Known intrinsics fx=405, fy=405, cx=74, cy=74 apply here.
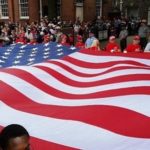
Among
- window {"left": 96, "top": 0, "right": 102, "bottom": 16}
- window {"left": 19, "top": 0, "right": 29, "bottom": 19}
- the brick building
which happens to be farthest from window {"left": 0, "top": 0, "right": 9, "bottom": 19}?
window {"left": 96, "top": 0, "right": 102, "bottom": 16}

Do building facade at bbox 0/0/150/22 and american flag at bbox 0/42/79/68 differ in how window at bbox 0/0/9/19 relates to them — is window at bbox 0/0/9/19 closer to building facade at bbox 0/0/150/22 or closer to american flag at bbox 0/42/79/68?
building facade at bbox 0/0/150/22

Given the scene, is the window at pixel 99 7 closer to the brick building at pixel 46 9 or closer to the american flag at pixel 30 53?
the brick building at pixel 46 9

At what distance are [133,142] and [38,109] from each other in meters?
1.24

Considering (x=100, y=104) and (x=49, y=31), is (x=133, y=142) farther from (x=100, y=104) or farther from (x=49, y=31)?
(x=49, y=31)

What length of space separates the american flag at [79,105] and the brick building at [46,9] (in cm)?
2190

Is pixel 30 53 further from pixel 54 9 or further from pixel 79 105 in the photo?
pixel 54 9

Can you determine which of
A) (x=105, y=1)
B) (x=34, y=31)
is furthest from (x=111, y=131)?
(x=105, y=1)

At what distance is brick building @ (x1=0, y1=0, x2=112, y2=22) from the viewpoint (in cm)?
2764

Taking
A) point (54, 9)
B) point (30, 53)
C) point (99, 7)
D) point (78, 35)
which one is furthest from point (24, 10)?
point (30, 53)

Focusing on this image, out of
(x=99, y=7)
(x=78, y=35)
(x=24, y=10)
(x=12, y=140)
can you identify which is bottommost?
(x=78, y=35)

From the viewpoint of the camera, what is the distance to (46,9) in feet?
95.6

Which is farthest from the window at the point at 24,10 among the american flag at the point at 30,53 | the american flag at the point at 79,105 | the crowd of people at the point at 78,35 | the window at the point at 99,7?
the american flag at the point at 79,105

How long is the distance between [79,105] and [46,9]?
2541 centimetres

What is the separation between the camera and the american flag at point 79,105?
12.0ft
